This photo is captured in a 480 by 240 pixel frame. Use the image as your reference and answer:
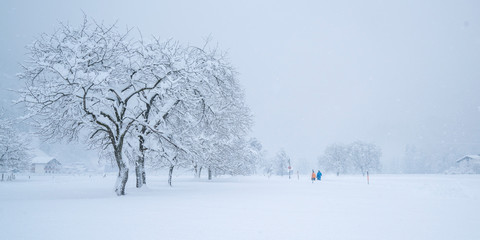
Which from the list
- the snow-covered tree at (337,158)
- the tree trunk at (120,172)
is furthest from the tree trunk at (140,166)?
the snow-covered tree at (337,158)

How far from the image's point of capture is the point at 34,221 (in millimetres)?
8344

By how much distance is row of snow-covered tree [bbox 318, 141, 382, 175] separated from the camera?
88000 millimetres

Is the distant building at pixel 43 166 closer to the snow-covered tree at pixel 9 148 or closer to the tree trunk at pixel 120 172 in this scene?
the snow-covered tree at pixel 9 148

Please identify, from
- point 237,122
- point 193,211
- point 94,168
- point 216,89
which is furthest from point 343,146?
point 94,168

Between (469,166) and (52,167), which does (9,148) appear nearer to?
(52,167)

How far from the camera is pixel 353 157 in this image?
292 feet

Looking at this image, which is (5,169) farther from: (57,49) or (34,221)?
(34,221)

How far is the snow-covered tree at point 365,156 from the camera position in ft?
288

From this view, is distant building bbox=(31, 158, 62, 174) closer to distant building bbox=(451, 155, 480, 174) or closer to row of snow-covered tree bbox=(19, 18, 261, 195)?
row of snow-covered tree bbox=(19, 18, 261, 195)

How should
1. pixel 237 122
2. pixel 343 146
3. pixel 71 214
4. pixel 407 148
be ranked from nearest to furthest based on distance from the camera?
1. pixel 71 214
2. pixel 237 122
3. pixel 343 146
4. pixel 407 148

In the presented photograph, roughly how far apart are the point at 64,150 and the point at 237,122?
499 ft

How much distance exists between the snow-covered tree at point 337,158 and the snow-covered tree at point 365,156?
2.61 meters

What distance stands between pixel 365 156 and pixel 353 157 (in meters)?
3.46

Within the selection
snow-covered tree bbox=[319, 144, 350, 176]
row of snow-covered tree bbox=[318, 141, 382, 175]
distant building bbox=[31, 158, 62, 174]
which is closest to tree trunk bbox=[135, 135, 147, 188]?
row of snow-covered tree bbox=[318, 141, 382, 175]
